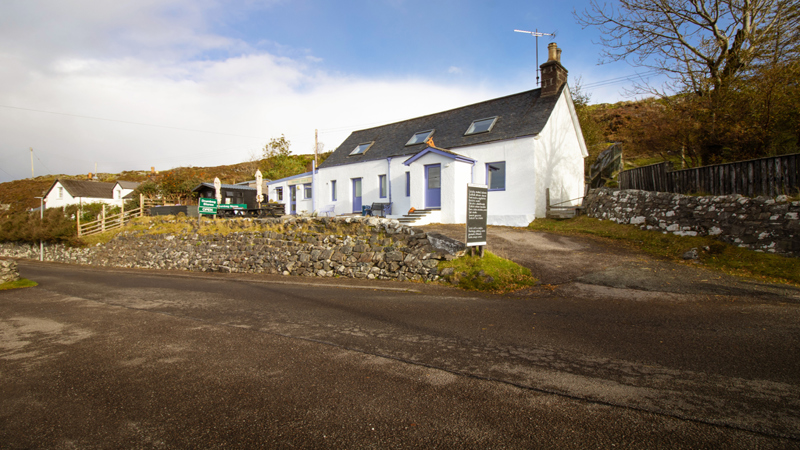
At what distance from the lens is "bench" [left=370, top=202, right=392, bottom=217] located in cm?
2208

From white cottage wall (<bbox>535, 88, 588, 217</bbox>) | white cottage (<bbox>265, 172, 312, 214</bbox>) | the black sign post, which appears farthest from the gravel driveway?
white cottage (<bbox>265, 172, 312, 214</bbox>)

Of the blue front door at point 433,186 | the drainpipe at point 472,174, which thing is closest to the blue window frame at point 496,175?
the drainpipe at point 472,174

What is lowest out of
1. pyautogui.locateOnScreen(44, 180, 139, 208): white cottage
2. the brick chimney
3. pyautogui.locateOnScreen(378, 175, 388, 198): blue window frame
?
pyautogui.locateOnScreen(378, 175, 388, 198): blue window frame

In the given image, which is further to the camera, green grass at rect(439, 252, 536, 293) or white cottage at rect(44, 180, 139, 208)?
white cottage at rect(44, 180, 139, 208)

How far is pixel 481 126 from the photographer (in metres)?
21.1

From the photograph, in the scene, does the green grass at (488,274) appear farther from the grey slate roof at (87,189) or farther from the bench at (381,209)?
the grey slate roof at (87,189)

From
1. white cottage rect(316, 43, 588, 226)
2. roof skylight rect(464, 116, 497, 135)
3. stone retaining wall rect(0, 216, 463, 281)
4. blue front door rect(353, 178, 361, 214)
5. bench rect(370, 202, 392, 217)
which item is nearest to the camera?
stone retaining wall rect(0, 216, 463, 281)

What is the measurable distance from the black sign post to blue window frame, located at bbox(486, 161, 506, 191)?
31.2 feet

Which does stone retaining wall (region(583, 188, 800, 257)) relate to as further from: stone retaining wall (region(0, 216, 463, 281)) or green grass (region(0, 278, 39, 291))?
green grass (region(0, 278, 39, 291))

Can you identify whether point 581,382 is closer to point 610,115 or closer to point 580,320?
point 580,320

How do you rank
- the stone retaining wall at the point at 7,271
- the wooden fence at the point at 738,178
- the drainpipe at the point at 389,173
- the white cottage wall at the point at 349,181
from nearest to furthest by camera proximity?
the wooden fence at the point at 738,178 < the stone retaining wall at the point at 7,271 < the drainpipe at the point at 389,173 < the white cottage wall at the point at 349,181

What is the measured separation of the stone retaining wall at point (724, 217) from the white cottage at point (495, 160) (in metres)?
4.84

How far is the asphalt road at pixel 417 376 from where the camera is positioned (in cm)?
288

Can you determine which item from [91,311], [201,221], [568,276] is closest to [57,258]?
[201,221]
